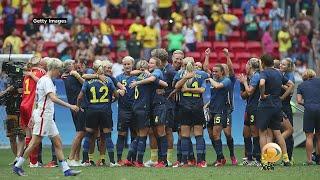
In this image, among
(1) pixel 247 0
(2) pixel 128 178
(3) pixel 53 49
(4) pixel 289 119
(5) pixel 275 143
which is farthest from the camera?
(1) pixel 247 0

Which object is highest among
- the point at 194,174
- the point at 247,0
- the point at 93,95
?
the point at 247,0

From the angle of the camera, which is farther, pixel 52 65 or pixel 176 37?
pixel 176 37

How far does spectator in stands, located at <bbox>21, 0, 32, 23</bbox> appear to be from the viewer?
3225 cm

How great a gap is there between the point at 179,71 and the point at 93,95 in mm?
1690

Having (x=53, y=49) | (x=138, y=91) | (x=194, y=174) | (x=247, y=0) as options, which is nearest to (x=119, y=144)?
(x=138, y=91)

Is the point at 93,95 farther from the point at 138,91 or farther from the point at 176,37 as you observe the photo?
the point at 176,37

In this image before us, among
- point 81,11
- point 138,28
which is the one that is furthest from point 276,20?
point 81,11

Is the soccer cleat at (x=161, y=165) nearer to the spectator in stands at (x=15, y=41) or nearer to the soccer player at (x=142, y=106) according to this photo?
the soccer player at (x=142, y=106)

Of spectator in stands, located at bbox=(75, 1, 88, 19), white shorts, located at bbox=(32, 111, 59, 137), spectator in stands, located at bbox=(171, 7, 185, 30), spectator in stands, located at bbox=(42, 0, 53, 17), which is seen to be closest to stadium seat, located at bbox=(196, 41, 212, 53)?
spectator in stands, located at bbox=(171, 7, 185, 30)

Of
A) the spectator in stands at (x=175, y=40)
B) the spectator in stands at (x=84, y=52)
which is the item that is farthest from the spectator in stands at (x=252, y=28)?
the spectator in stands at (x=84, y=52)

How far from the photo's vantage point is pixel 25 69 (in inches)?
790

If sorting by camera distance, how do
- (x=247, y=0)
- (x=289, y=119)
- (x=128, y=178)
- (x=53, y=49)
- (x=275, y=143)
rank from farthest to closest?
1. (x=247, y=0)
2. (x=53, y=49)
3. (x=289, y=119)
4. (x=275, y=143)
5. (x=128, y=178)

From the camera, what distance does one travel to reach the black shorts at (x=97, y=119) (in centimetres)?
1998

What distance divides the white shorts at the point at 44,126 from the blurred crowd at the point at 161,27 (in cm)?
1202
